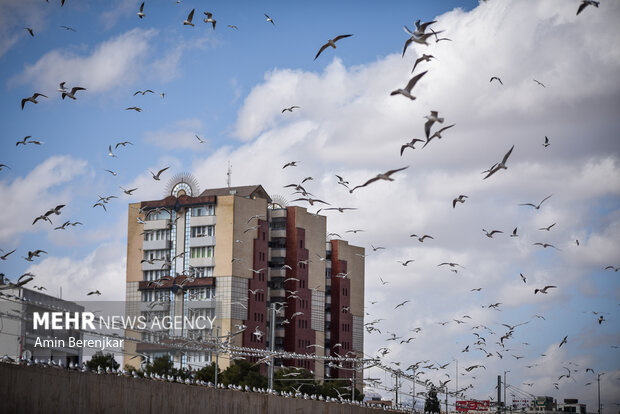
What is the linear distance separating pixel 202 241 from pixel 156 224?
7.38 metres

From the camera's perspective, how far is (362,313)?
5305 inches

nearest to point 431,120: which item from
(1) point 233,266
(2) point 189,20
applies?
(2) point 189,20

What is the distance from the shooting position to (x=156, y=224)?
116 m

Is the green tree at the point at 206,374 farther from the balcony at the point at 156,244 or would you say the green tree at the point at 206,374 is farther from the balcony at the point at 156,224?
the balcony at the point at 156,224

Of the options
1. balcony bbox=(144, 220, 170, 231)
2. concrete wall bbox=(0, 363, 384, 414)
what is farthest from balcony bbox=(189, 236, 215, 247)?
concrete wall bbox=(0, 363, 384, 414)

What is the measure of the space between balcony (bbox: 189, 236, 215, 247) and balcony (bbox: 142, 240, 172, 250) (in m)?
3.20

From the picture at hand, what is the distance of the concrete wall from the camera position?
1168 inches

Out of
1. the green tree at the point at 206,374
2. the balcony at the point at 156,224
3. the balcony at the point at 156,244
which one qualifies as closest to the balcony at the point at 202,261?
the balcony at the point at 156,244

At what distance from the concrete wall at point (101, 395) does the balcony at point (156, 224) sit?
76.0 m

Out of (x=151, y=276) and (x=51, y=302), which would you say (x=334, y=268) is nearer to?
(x=151, y=276)

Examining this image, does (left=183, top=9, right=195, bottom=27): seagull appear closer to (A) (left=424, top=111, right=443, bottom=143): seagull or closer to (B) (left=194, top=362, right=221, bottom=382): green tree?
(A) (left=424, top=111, right=443, bottom=143): seagull

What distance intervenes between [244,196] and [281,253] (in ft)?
28.8

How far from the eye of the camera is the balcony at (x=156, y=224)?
115 m

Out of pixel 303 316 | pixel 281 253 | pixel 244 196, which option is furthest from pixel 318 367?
pixel 244 196
